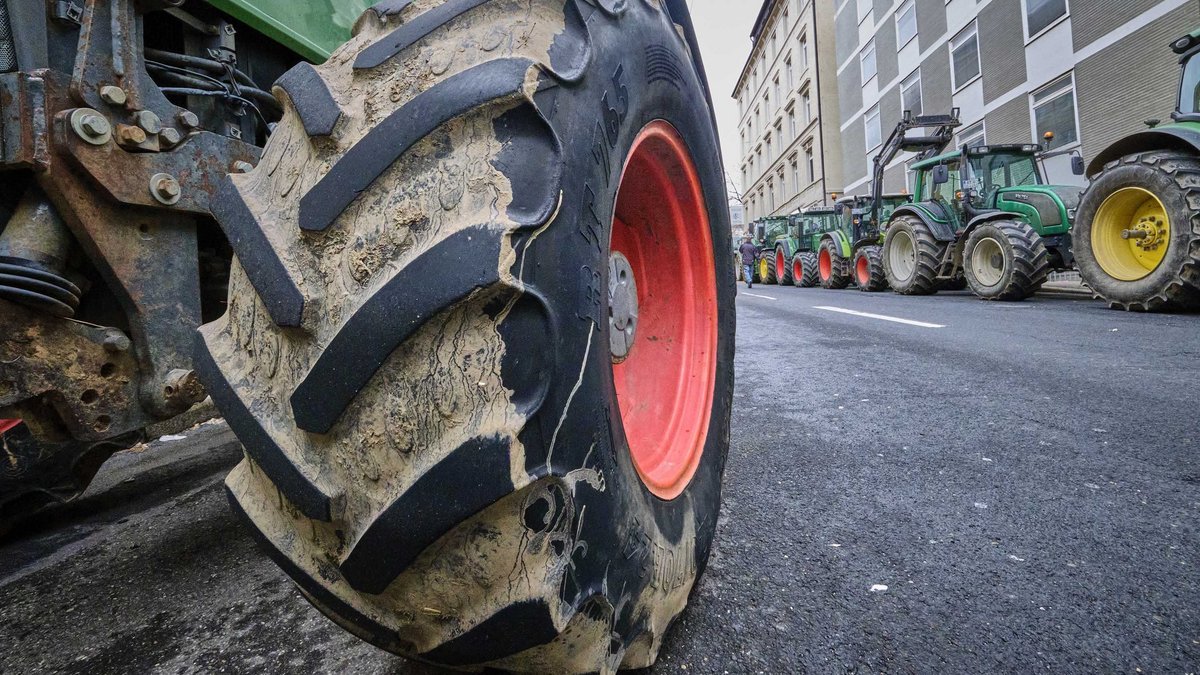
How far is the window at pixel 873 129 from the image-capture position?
21609 millimetres


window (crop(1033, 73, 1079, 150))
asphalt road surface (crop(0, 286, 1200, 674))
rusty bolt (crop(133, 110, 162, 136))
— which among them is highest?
window (crop(1033, 73, 1079, 150))

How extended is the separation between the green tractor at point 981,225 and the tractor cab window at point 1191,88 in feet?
6.10

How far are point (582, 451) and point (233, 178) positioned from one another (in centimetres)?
57

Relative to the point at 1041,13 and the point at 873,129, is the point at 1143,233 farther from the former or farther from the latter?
the point at 873,129

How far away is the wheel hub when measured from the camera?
1.23 metres

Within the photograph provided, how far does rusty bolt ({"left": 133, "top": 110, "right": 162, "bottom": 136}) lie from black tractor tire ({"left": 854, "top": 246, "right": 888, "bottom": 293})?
11307mm

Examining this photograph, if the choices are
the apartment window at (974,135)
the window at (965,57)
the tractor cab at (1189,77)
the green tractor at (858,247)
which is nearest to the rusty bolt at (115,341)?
the tractor cab at (1189,77)

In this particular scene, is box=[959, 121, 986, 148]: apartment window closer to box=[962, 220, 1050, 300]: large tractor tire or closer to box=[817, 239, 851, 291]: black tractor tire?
box=[817, 239, 851, 291]: black tractor tire

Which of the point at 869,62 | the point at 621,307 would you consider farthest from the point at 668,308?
the point at 869,62

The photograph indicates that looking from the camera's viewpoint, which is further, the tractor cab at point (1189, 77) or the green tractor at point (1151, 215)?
the tractor cab at point (1189, 77)

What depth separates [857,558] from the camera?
1.34m

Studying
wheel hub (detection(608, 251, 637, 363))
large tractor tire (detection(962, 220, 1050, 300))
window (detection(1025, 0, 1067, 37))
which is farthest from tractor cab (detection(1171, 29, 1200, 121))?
window (detection(1025, 0, 1067, 37))

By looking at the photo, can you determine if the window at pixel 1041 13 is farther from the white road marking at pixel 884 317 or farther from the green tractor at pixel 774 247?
the white road marking at pixel 884 317

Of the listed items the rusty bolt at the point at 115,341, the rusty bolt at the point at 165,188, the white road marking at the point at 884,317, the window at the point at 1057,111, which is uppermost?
the window at the point at 1057,111
